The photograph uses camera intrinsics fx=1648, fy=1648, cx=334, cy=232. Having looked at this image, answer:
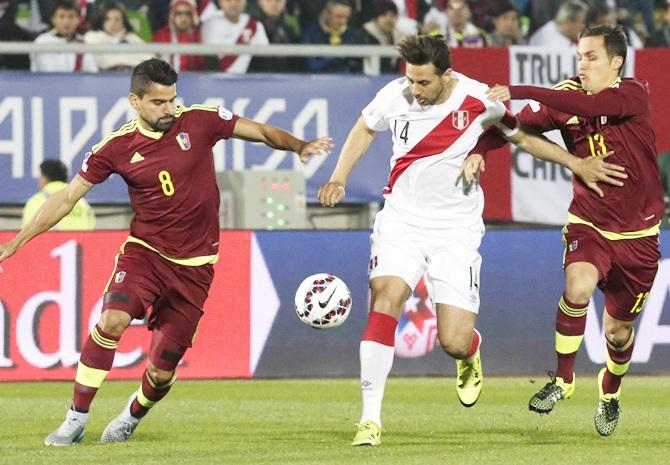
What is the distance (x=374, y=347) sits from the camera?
30.8 feet

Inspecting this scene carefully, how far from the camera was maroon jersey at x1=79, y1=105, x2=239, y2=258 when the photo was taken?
9789mm

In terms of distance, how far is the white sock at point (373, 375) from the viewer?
930 centimetres

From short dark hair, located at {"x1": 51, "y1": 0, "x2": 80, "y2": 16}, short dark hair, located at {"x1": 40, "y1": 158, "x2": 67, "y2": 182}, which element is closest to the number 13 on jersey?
short dark hair, located at {"x1": 40, "y1": 158, "x2": 67, "y2": 182}

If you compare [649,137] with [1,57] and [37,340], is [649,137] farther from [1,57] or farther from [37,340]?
[1,57]

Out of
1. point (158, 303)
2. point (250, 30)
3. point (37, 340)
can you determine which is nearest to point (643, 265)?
point (158, 303)

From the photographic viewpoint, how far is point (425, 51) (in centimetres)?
926

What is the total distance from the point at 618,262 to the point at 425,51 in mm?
1863

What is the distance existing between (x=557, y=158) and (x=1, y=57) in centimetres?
845

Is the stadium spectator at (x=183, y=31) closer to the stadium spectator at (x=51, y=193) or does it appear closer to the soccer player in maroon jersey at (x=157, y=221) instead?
the stadium spectator at (x=51, y=193)

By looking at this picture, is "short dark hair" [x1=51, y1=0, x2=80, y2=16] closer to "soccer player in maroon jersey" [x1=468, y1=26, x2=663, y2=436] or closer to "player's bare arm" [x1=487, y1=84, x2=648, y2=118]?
"soccer player in maroon jersey" [x1=468, y1=26, x2=663, y2=436]

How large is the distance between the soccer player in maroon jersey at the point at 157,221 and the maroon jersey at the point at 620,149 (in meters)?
1.61

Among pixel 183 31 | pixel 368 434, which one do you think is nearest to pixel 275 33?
pixel 183 31

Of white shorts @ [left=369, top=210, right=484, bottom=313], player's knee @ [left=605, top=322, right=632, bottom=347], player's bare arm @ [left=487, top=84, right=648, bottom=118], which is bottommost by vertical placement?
player's knee @ [left=605, top=322, right=632, bottom=347]

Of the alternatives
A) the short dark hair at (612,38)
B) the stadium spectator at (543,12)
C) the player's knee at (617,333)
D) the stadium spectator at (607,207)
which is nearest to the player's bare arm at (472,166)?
the stadium spectator at (607,207)
